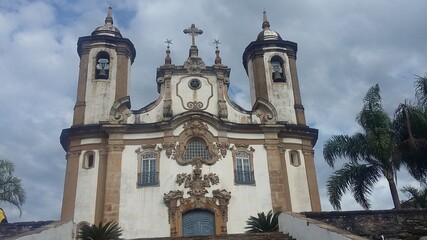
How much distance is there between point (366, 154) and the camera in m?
18.7

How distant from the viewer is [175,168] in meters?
19.8

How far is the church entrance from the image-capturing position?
19.0 m

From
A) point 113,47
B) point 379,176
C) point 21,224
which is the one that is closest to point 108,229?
point 21,224

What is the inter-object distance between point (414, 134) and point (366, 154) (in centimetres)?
187

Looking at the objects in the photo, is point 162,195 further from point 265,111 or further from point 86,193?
point 265,111

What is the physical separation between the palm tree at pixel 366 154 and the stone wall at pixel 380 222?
5143 millimetres

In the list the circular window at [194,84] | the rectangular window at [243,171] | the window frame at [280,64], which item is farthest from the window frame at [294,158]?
the circular window at [194,84]

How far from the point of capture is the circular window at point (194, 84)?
22.3 m

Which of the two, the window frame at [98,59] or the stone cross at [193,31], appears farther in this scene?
the stone cross at [193,31]

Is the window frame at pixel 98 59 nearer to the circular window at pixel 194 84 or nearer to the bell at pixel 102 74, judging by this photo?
the bell at pixel 102 74

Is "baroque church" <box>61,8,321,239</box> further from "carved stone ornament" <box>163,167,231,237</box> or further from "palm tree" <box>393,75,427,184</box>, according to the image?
"palm tree" <box>393,75,427,184</box>

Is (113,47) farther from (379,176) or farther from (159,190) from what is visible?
(379,176)

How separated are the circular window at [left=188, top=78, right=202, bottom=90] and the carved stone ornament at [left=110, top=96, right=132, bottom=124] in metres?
2.91

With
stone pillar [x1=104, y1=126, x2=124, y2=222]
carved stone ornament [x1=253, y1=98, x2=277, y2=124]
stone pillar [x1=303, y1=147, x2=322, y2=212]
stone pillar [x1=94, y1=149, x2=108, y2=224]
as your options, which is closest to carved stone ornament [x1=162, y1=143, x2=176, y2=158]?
stone pillar [x1=104, y1=126, x2=124, y2=222]
